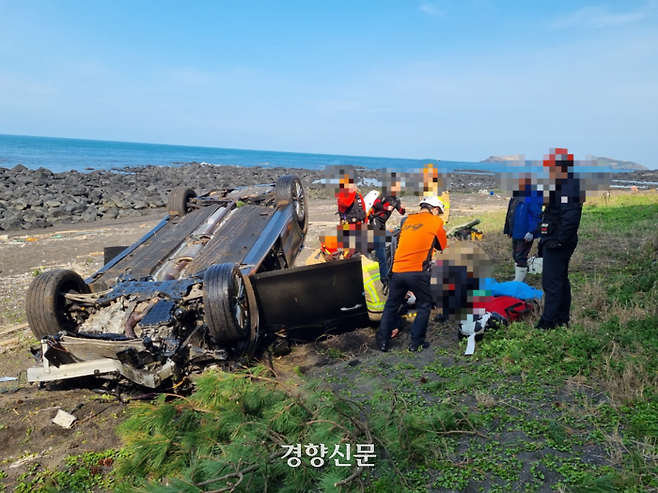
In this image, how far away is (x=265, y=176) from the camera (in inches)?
1458

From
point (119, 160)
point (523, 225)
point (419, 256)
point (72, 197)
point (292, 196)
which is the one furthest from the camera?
point (119, 160)

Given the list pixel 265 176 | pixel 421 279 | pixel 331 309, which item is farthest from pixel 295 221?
pixel 265 176

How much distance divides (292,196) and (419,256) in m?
2.86

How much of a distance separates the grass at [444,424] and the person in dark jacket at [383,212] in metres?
1.67

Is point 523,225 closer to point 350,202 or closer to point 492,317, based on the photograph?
point 492,317

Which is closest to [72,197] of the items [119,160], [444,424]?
[444,424]

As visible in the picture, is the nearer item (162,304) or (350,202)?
(162,304)

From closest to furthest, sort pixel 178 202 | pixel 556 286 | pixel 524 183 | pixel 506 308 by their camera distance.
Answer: pixel 556 286 < pixel 506 308 < pixel 524 183 < pixel 178 202

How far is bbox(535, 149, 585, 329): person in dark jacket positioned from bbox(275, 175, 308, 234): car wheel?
3.59 m

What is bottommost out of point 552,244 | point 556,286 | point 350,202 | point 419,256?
point 556,286

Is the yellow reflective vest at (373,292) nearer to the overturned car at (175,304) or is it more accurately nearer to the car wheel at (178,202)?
the overturned car at (175,304)

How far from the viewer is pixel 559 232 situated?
14.1 ft

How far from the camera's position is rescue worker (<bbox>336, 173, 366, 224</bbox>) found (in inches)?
242

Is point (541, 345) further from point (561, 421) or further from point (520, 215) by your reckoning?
point (520, 215)
